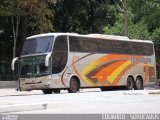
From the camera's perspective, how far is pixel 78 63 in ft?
84.8

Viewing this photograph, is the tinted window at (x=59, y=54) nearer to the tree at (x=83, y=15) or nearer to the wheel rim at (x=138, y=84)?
the wheel rim at (x=138, y=84)

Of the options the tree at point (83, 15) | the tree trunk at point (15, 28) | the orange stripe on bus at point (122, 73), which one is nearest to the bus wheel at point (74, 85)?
the orange stripe on bus at point (122, 73)

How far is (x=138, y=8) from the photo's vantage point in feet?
125

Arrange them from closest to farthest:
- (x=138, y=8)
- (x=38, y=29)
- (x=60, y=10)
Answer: (x=138, y=8), (x=38, y=29), (x=60, y=10)

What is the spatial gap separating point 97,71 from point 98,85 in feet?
2.69


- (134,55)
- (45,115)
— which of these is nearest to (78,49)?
(134,55)

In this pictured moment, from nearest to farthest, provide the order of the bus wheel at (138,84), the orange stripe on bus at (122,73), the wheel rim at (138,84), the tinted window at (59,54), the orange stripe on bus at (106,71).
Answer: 1. the tinted window at (59,54)
2. the orange stripe on bus at (106,71)
3. the orange stripe on bus at (122,73)
4. the bus wheel at (138,84)
5. the wheel rim at (138,84)

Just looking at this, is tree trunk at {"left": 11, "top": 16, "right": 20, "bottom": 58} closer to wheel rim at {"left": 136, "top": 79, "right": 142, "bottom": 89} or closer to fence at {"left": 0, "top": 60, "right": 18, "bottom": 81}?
fence at {"left": 0, "top": 60, "right": 18, "bottom": 81}

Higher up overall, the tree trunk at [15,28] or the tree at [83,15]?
the tree at [83,15]

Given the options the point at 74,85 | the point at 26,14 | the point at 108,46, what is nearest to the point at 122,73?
the point at 108,46

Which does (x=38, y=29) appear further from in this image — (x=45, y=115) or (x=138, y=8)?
(x=45, y=115)

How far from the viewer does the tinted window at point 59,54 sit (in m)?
24.2

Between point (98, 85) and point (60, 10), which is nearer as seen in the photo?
point (98, 85)

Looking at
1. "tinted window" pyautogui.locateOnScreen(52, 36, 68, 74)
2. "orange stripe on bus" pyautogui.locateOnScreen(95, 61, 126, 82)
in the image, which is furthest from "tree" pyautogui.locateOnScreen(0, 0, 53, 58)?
"tinted window" pyautogui.locateOnScreen(52, 36, 68, 74)
